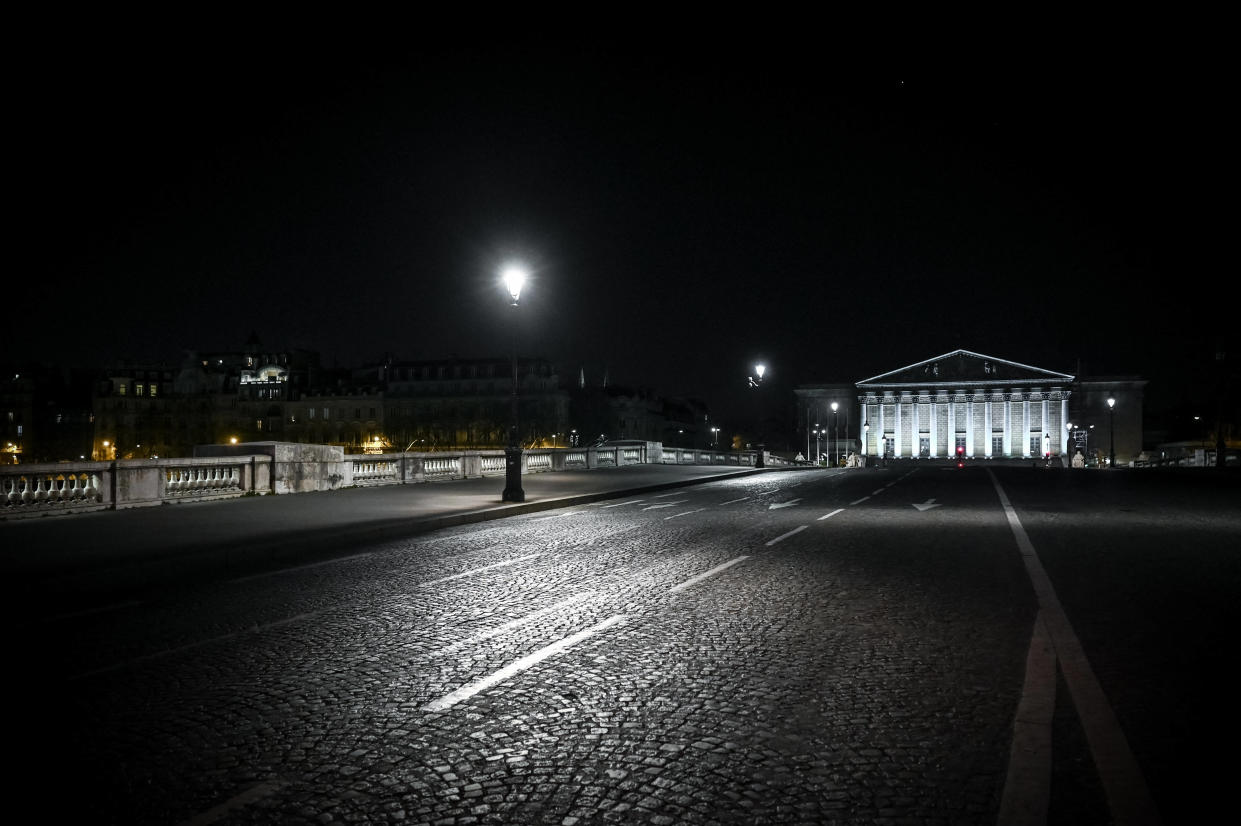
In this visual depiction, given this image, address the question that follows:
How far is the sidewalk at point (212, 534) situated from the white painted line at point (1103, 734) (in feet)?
30.1

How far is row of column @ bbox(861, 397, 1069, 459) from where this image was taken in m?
141

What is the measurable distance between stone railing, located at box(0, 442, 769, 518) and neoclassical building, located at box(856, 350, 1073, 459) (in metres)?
121

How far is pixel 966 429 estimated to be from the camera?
481 ft

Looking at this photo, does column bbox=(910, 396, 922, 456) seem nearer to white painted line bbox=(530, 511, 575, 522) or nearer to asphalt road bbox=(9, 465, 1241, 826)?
white painted line bbox=(530, 511, 575, 522)

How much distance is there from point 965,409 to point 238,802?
15367 cm

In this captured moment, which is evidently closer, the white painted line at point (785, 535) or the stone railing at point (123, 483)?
the white painted line at point (785, 535)

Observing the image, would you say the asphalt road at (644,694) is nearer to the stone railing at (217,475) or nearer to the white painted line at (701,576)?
the white painted line at (701,576)

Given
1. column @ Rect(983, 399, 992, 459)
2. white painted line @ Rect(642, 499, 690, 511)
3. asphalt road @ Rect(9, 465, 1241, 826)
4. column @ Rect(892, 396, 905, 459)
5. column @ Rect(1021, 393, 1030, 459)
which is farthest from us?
column @ Rect(892, 396, 905, 459)

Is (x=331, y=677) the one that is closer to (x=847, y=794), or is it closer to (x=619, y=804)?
(x=619, y=804)

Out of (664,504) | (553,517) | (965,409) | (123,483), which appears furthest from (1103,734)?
(965,409)

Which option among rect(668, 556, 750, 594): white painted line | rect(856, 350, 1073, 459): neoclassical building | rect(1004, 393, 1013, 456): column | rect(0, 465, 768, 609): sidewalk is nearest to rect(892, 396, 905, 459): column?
rect(856, 350, 1073, 459): neoclassical building

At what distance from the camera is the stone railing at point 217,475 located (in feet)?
54.9

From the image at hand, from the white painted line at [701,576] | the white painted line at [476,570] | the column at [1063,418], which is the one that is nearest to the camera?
the white painted line at [701,576]

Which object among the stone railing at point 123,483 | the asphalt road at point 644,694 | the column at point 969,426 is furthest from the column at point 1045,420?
the asphalt road at point 644,694
